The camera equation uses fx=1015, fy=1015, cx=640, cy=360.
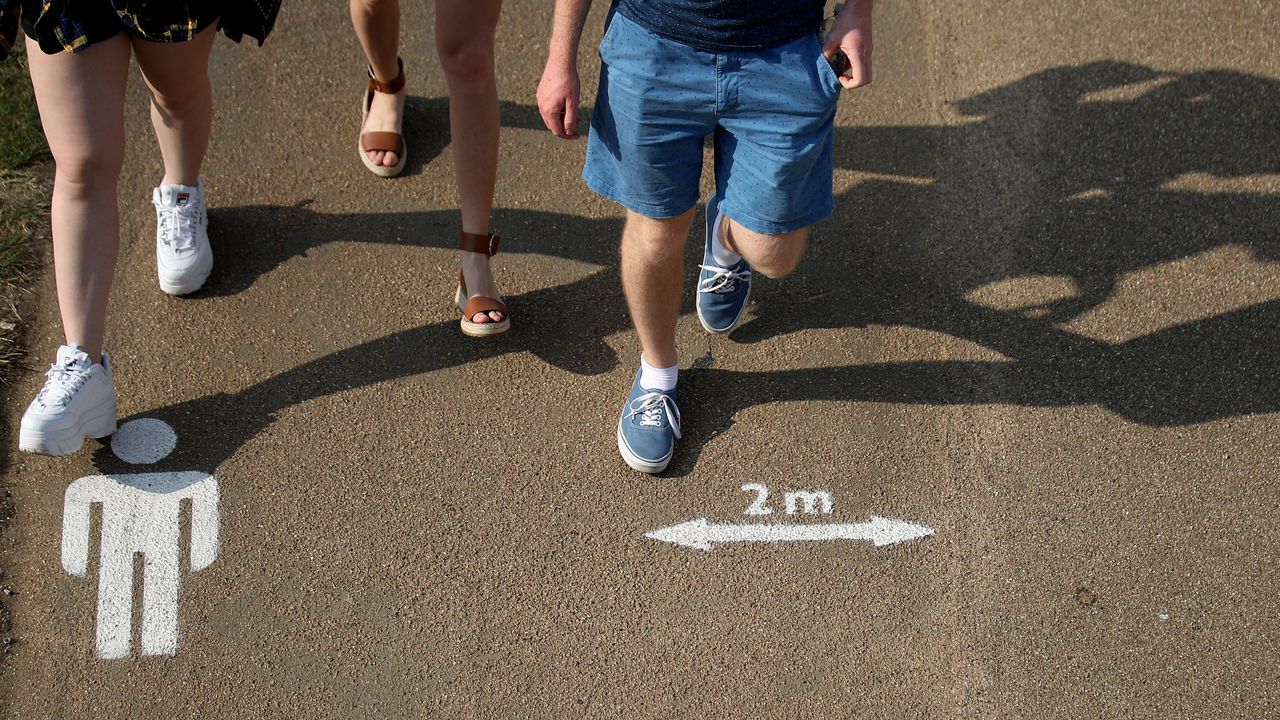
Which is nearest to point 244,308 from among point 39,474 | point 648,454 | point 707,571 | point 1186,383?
point 39,474

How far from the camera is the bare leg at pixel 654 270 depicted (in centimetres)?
294

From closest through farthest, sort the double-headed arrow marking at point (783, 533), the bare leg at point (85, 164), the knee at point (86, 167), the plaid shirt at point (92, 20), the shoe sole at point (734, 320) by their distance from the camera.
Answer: the plaid shirt at point (92, 20), the bare leg at point (85, 164), the knee at point (86, 167), the double-headed arrow marking at point (783, 533), the shoe sole at point (734, 320)

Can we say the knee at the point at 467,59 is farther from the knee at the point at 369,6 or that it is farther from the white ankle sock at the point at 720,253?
the white ankle sock at the point at 720,253

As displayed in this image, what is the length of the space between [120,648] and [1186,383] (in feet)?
11.8

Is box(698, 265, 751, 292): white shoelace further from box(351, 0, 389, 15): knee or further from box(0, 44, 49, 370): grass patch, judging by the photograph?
box(0, 44, 49, 370): grass patch

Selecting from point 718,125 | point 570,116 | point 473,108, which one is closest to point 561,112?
point 570,116

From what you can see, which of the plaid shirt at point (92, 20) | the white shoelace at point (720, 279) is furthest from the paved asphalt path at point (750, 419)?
the plaid shirt at point (92, 20)

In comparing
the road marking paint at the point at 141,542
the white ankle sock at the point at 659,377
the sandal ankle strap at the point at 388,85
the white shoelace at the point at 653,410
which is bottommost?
the road marking paint at the point at 141,542

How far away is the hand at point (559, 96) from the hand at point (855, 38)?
0.65 meters

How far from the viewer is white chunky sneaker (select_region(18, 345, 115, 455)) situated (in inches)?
125

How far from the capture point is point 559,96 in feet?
8.69

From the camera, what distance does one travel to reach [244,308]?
374 centimetres

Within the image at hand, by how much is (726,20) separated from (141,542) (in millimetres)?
2403

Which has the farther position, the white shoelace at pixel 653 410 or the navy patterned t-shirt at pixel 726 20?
the white shoelace at pixel 653 410
